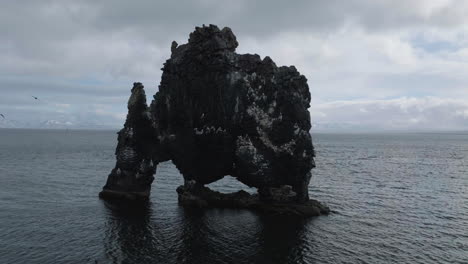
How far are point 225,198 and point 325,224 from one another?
59.8ft

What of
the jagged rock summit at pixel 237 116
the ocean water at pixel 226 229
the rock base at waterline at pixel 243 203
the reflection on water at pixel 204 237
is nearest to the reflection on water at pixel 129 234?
the reflection on water at pixel 204 237

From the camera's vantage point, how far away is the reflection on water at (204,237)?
39000 mm

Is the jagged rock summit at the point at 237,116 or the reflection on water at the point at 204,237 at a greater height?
the jagged rock summit at the point at 237,116

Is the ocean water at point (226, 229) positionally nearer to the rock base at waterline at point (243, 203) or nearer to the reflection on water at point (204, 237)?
the reflection on water at point (204, 237)

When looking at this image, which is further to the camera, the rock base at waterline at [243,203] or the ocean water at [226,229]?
the rock base at waterline at [243,203]

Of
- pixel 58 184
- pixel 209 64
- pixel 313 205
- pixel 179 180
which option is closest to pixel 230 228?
pixel 313 205

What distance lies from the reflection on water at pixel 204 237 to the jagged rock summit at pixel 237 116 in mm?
6748

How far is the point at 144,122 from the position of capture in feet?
216

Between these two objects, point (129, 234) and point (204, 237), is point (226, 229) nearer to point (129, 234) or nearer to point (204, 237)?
point (204, 237)

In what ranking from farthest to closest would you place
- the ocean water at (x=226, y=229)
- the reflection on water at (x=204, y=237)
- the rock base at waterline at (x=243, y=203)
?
the rock base at waterline at (x=243, y=203)
the ocean water at (x=226, y=229)
the reflection on water at (x=204, y=237)

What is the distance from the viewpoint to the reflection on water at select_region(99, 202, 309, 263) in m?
39.0

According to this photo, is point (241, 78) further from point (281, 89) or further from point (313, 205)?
point (313, 205)

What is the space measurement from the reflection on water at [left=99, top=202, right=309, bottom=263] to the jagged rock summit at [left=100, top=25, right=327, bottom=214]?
22.1 ft

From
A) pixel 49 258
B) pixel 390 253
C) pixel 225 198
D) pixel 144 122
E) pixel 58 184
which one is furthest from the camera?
pixel 58 184
